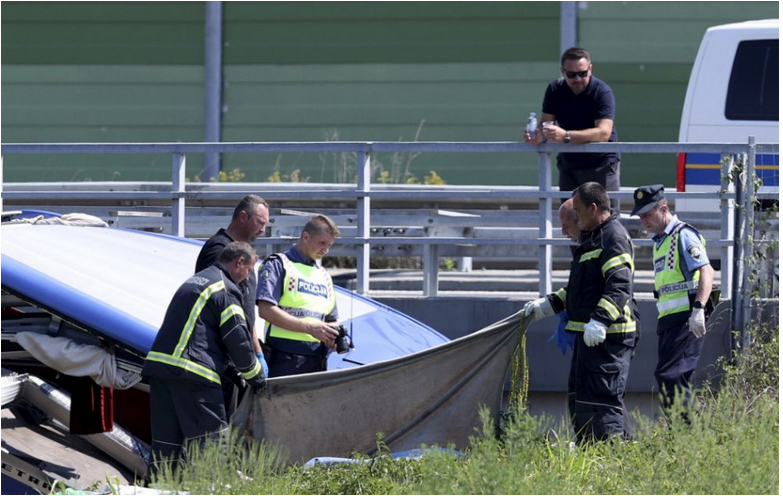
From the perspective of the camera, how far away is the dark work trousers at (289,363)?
7469 mm

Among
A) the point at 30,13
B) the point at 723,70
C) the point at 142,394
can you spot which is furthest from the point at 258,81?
the point at 142,394

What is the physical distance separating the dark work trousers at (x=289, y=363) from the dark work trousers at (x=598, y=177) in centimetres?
295

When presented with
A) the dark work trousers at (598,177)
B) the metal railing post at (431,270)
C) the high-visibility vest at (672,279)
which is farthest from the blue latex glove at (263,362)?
the dark work trousers at (598,177)

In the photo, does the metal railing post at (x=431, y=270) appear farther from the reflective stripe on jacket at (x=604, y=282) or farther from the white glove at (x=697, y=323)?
the white glove at (x=697, y=323)

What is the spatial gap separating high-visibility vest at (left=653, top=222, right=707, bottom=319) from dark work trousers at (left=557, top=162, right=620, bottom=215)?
1235 millimetres

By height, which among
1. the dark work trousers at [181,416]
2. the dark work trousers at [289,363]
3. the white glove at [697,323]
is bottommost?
the dark work trousers at [181,416]

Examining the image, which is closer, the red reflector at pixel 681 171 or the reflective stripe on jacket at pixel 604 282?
the reflective stripe on jacket at pixel 604 282

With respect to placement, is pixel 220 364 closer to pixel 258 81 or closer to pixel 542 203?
pixel 542 203

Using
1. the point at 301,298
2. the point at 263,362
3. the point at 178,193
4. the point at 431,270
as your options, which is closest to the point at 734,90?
the point at 431,270

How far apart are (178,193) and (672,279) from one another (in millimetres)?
4063

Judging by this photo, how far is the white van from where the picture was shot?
10695 mm

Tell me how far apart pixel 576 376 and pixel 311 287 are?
5.74ft

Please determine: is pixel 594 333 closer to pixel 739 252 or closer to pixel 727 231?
pixel 739 252

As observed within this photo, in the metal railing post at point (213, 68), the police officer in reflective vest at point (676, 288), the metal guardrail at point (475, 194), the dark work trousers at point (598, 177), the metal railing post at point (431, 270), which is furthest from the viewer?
the metal railing post at point (213, 68)
